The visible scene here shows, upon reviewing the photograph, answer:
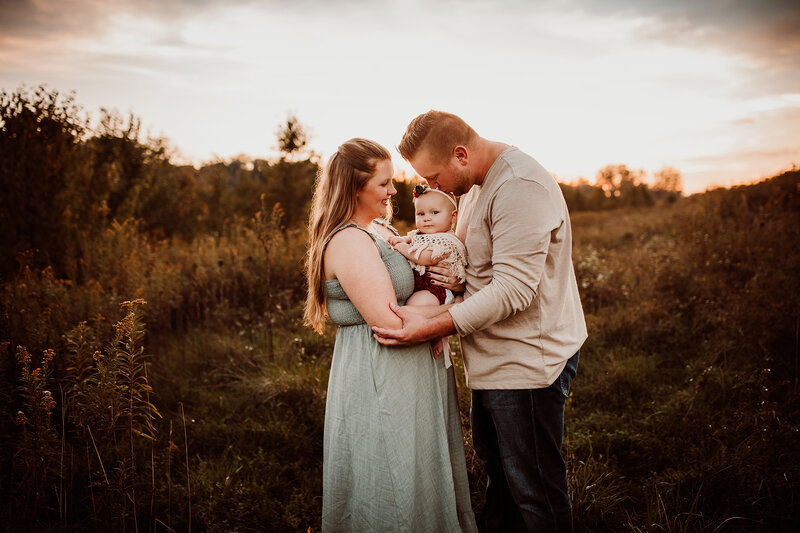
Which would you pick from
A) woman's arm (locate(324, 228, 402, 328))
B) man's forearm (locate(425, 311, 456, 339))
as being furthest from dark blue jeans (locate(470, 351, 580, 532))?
woman's arm (locate(324, 228, 402, 328))

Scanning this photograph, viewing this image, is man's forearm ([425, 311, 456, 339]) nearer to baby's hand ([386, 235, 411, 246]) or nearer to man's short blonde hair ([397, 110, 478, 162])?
baby's hand ([386, 235, 411, 246])

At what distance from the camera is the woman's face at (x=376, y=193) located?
2.46m

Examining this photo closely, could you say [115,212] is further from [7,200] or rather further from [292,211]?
[7,200]

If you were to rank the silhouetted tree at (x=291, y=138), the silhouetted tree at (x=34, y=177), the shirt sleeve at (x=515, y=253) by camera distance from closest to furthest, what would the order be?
the shirt sleeve at (x=515, y=253) → the silhouetted tree at (x=34, y=177) → the silhouetted tree at (x=291, y=138)

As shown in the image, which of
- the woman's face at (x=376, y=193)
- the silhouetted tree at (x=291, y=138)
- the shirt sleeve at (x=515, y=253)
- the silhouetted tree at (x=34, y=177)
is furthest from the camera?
the silhouetted tree at (x=291, y=138)

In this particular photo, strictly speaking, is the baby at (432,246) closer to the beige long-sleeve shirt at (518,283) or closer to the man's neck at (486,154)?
Result: the beige long-sleeve shirt at (518,283)

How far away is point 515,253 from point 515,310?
269mm

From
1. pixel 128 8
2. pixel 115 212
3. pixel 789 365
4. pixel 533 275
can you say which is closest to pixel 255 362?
pixel 533 275

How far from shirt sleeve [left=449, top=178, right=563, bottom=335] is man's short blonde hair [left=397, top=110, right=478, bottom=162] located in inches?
→ 16.5

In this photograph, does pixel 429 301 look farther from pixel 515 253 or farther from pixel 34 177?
pixel 34 177

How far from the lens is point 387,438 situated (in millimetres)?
2096

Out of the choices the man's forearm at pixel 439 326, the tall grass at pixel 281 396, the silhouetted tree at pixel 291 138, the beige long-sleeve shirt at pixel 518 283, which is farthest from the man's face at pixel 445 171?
the silhouetted tree at pixel 291 138

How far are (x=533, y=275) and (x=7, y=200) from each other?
8887mm

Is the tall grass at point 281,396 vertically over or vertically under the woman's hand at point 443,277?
under
